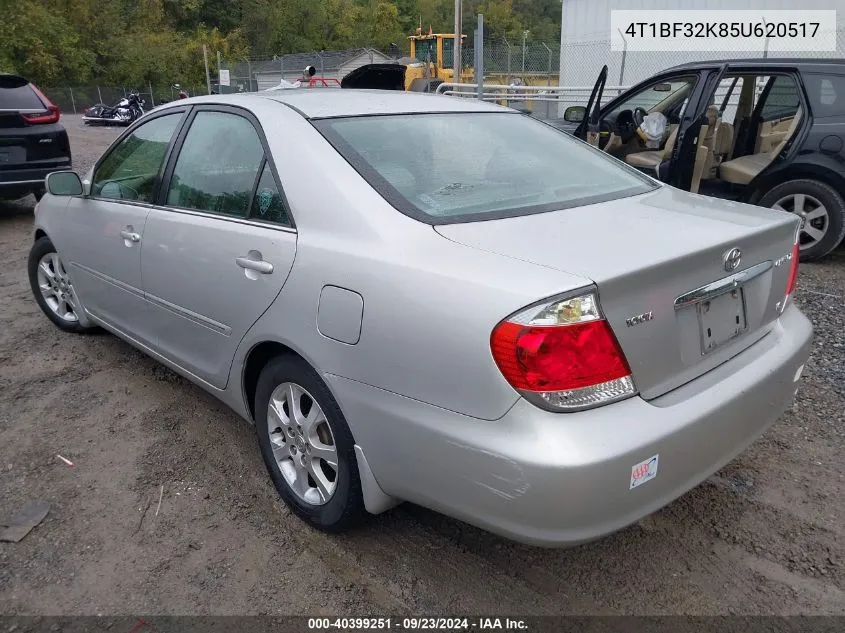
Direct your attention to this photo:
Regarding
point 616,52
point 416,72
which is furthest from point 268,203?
point 416,72

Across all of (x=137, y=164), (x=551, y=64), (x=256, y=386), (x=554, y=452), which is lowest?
(x=256, y=386)

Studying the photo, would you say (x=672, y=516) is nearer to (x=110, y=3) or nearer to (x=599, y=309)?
(x=599, y=309)

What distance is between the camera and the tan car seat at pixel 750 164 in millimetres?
5836

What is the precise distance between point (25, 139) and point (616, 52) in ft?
43.8

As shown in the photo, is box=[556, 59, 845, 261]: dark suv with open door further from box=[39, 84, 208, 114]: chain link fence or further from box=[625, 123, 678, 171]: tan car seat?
box=[39, 84, 208, 114]: chain link fence

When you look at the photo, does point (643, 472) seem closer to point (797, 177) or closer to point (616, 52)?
point (797, 177)

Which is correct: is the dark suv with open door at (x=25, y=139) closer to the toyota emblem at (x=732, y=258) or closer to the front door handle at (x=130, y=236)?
the front door handle at (x=130, y=236)

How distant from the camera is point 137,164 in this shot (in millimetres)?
3578

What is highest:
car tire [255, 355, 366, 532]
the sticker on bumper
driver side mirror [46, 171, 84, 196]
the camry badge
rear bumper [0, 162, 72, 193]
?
driver side mirror [46, 171, 84, 196]

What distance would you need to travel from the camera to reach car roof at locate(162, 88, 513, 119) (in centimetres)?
279

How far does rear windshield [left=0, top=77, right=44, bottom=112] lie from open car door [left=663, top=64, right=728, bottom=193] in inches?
280

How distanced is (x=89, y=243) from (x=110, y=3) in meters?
52.2

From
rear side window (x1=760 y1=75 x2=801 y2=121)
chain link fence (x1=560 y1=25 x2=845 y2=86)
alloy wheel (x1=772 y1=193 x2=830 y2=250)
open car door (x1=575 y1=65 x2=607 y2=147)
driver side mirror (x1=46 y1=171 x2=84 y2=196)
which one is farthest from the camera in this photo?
chain link fence (x1=560 y1=25 x2=845 y2=86)

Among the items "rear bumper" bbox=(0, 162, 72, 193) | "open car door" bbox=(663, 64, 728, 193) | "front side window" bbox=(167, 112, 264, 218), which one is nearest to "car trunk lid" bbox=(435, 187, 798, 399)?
"front side window" bbox=(167, 112, 264, 218)
